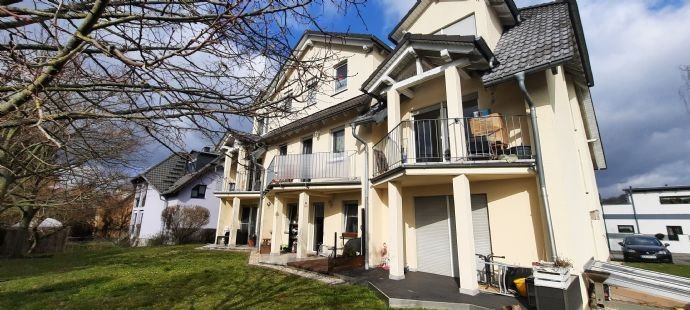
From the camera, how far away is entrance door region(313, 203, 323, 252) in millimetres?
12821

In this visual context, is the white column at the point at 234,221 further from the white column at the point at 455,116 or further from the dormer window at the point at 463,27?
the dormer window at the point at 463,27

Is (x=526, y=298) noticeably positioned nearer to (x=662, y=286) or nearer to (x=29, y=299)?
(x=662, y=286)

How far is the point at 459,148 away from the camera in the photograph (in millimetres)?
7070

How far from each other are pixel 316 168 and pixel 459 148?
603cm

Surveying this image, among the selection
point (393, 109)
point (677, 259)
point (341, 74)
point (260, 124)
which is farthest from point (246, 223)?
point (677, 259)

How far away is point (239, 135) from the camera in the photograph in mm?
3143

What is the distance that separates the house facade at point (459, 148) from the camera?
20.2ft

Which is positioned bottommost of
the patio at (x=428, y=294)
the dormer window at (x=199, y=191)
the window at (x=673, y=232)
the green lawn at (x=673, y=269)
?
the green lawn at (x=673, y=269)

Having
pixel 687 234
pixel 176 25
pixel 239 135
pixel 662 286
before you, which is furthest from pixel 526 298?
pixel 687 234

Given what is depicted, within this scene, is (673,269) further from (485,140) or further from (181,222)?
(181,222)

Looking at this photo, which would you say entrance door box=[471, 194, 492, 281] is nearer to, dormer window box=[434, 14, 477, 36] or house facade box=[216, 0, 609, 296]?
house facade box=[216, 0, 609, 296]

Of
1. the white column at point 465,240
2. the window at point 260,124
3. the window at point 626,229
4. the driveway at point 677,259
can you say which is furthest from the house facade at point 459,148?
the window at point 626,229

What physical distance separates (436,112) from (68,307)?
10246mm

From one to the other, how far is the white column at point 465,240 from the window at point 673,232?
114 ft
